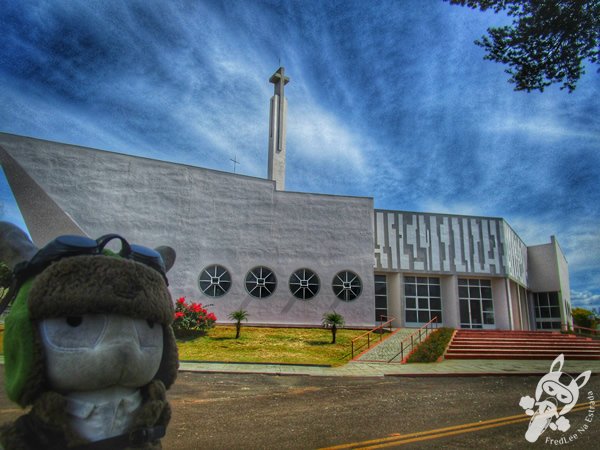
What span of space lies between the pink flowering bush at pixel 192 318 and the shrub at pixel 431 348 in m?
8.54

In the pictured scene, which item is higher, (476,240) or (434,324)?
(476,240)

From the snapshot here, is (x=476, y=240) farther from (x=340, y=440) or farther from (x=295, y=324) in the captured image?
(x=340, y=440)

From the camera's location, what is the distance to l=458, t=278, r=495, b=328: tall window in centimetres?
2686

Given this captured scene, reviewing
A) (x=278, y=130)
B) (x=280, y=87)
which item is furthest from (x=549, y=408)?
(x=280, y=87)

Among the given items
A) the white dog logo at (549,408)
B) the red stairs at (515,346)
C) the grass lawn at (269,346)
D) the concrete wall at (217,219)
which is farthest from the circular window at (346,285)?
the white dog logo at (549,408)

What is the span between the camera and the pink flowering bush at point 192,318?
1706cm

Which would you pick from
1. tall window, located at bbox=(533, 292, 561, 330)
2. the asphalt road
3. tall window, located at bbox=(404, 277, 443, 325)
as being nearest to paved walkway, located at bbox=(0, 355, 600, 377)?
the asphalt road

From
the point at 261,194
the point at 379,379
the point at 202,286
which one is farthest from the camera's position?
the point at 261,194

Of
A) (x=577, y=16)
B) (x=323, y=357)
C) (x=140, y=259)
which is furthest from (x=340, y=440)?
(x=323, y=357)

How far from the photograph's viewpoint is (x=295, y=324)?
21.3m

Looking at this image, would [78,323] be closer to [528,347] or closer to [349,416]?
[349,416]

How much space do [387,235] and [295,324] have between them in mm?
8647

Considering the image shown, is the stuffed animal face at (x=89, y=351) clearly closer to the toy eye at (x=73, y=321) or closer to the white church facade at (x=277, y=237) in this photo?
the toy eye at (x=73, y=321)

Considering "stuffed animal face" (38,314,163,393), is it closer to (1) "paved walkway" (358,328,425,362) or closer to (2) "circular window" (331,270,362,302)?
(1) "paved walkway" (358,328,425,362)
